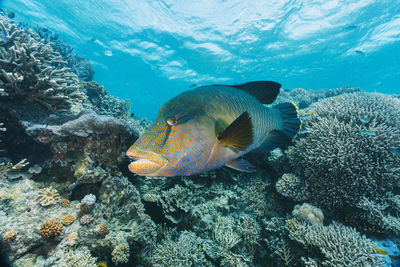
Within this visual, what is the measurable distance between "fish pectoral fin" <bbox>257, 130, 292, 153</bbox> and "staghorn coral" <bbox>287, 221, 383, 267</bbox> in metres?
2.43

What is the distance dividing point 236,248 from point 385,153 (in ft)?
13.0

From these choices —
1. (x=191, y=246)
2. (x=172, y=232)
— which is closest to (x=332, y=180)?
(x=191, y=246)

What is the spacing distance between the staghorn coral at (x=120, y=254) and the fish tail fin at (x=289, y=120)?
2.85 metres

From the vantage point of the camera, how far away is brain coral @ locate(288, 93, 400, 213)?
12.3 feet

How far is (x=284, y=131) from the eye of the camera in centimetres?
210

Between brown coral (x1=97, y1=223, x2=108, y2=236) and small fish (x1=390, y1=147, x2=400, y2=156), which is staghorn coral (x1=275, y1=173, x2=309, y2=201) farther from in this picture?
brown coral (x1=97, y1=223, x2=108, y2=236)

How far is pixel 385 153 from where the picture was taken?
386 cm

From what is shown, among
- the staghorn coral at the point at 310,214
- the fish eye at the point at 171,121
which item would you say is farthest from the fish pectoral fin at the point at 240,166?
the staghorn coral at the point at 310,214

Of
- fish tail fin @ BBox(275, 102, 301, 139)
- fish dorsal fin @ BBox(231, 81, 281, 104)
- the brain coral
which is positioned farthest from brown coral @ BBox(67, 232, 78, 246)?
the brain coral

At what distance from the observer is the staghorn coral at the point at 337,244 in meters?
2.87

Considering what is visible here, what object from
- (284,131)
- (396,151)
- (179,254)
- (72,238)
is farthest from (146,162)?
(396,151)

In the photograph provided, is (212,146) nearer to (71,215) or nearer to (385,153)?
(71,215)

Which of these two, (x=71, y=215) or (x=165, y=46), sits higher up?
(x=165, y=46)

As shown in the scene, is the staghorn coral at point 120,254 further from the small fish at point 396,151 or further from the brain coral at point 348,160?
the small fish at point 396,151
